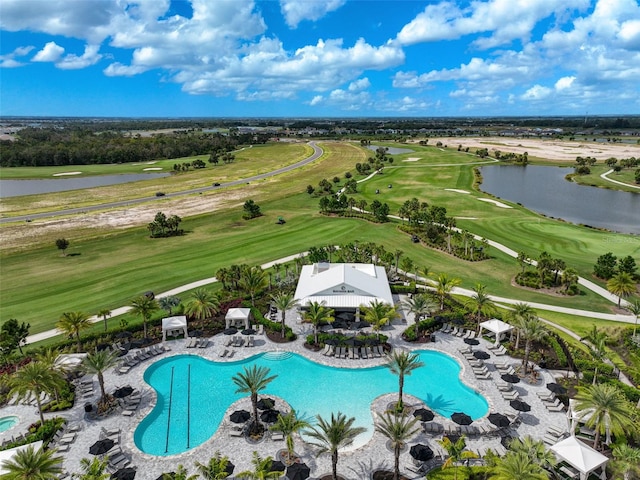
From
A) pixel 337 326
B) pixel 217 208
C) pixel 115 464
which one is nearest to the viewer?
pixel 115 464

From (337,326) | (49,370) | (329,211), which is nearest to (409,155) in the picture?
(329,211)

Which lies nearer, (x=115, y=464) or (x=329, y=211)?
(x=115, y=464)

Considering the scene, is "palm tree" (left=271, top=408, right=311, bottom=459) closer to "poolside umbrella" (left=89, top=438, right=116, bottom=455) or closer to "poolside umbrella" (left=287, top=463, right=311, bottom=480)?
"poolside umbrella" (left=287, top=463, right=311, bottom=480)

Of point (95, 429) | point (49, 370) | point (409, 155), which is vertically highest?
point (409, 155)

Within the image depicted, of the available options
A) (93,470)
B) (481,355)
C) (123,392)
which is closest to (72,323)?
(123,392)

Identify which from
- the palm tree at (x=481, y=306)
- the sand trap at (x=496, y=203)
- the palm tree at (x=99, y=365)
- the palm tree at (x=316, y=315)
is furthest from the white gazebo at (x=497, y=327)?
the sand trap at (x=496, y=203)

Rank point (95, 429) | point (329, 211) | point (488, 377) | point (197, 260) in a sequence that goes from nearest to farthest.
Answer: point (95, 429) < point (488, 377) < point (197, 260) < point (329, 211)

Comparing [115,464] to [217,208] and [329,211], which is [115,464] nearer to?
[329,211]
